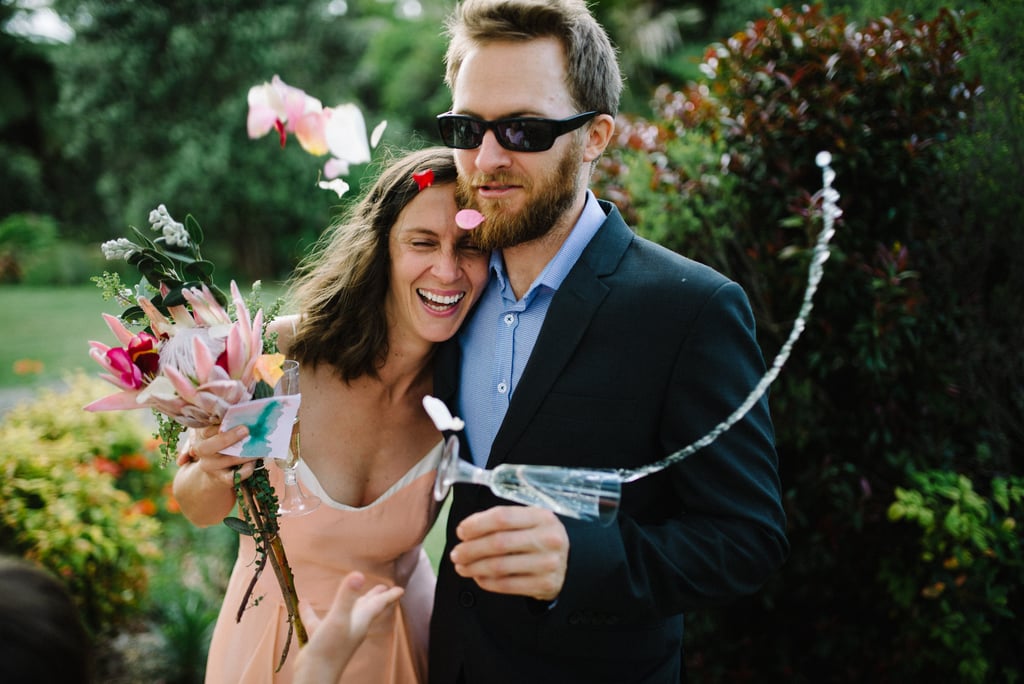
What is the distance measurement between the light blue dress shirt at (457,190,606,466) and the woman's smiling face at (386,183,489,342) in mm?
94

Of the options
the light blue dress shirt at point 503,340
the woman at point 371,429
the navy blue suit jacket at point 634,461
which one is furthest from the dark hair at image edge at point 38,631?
the light blue dress shirt at point 503,340

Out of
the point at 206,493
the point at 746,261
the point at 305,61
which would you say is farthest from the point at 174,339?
the point at 305,61

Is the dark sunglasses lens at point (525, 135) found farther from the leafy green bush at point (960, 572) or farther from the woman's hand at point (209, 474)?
the leafy green bush at point (960, 572)

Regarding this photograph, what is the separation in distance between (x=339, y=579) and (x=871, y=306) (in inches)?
93.6

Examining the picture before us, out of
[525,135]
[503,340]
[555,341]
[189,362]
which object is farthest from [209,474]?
[525,135]

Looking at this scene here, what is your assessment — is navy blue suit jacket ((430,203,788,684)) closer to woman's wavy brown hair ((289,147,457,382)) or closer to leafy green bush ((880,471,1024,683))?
woman's wavy brown hair ((289,147,457,382))

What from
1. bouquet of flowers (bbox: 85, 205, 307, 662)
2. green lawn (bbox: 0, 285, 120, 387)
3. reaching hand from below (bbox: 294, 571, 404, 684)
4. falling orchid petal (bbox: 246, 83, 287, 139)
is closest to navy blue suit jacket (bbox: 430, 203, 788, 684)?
reaching hand from below (bbox: 294, 571, 404, 684)

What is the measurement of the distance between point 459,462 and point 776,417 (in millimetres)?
2151

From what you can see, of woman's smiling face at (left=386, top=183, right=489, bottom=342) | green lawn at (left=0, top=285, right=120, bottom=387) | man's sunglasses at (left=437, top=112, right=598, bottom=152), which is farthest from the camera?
green lawn at (left=0, top=285, right=120, bottom=387)

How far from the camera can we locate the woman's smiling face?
2.24 metres

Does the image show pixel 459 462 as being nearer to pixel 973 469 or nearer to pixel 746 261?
pixel 746 261

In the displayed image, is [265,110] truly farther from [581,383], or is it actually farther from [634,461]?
[634,461]

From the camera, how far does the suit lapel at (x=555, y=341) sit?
6.22ft

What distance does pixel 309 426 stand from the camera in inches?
99.0
